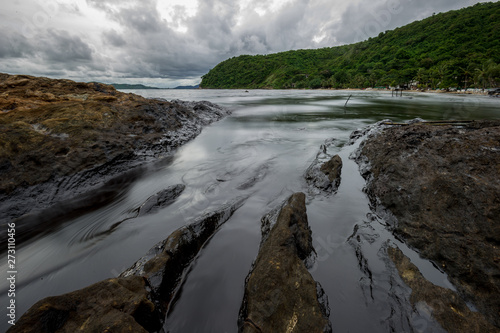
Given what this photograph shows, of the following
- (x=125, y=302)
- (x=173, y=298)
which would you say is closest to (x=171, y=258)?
(x=173, y=298)

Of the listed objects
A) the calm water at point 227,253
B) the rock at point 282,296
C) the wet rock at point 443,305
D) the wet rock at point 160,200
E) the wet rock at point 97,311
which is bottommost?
the calm water at point 227,253

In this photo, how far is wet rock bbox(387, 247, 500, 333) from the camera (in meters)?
1.73

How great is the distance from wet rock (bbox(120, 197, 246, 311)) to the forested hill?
64.7m

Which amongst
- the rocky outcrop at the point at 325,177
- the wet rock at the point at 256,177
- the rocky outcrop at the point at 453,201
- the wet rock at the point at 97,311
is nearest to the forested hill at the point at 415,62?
the rocky outcrop at the point at 453,201

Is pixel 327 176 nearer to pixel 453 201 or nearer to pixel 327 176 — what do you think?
pixel 327 176

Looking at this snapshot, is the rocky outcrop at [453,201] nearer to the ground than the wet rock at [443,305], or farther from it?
farther from it

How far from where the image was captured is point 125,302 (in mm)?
1673

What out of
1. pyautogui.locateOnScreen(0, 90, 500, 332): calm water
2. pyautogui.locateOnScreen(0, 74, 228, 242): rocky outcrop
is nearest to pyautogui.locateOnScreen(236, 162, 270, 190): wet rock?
pyautogui.locateOnScreen(0, 90, 500, 332): calm water

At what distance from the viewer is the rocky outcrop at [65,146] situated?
4145 mm

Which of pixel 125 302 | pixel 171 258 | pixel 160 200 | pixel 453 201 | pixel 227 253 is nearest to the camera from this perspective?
pixel 125 302

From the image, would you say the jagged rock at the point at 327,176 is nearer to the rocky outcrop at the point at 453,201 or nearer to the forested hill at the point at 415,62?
the rocky outcrop at the point at 453,201

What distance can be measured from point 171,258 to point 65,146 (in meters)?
4.84

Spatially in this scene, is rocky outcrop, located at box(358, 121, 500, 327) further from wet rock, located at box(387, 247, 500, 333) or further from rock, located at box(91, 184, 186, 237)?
rock, located at box(91, 184, 186, 237)

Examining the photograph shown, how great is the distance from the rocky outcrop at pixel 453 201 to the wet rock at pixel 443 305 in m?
0.23
